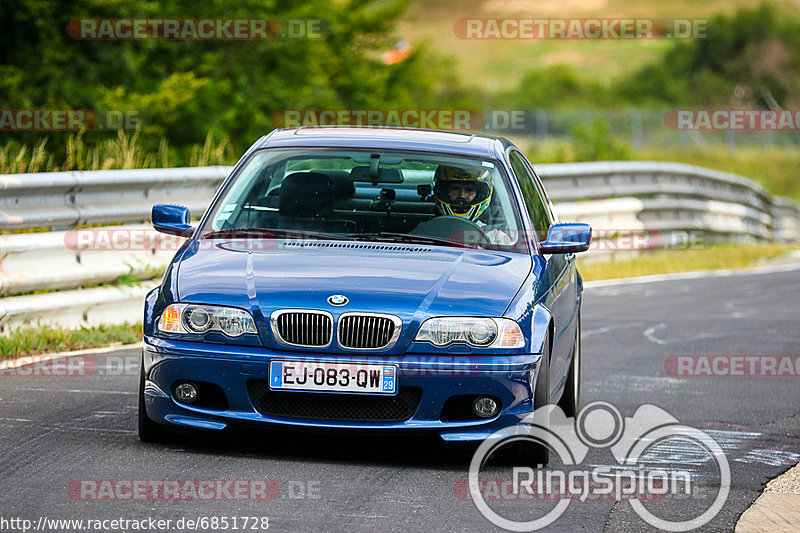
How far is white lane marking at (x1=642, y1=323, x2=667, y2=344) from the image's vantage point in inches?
444

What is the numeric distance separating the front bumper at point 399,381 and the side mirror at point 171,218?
1.24 metres

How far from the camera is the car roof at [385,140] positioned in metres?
7.48

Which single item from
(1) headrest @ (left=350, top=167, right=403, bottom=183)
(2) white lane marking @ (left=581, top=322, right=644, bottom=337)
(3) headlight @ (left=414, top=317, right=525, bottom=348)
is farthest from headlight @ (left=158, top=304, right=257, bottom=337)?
(2) white lane marking @ (left=581, top=322, right=644, bottom=337)

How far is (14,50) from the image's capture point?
24.4 m

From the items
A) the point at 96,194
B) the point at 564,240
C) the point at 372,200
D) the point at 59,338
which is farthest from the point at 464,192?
the point at 96,194

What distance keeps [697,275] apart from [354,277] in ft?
41.0

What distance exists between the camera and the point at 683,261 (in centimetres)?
1923

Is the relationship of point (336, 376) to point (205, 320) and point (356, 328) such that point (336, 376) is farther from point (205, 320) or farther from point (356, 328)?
point (205, 320)

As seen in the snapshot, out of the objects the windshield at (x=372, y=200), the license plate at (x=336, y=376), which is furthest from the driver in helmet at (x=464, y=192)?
the license plate at (x=336, y=376)

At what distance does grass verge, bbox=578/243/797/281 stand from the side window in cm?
824

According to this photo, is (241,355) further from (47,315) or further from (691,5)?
(691,5)

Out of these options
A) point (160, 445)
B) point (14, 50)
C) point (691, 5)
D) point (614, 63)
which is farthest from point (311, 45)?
point (691, 5)

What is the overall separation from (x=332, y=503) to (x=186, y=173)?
246 inches

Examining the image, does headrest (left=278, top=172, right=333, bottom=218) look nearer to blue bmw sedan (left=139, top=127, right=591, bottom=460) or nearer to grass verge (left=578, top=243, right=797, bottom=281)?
blue bmw sedan (left=139, top=127, right=591, bottom=460)
